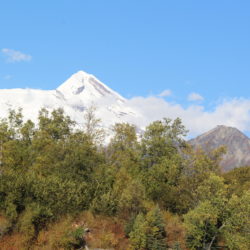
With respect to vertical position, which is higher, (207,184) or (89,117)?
(89,117)

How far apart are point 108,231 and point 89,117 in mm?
32021

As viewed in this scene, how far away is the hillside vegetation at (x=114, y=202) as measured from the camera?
121 feet

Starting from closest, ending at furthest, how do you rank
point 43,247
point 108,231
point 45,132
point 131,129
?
point 43,247
point 108,231
point 45,132
point 131,129

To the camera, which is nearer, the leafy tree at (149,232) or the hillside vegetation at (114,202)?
the leafy tree at (149,232)

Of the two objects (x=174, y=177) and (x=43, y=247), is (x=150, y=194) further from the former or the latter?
(x=43, y=247)

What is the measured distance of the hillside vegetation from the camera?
121 feet

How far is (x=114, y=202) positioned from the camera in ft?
135

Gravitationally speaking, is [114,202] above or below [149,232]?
above

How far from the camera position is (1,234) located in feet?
122

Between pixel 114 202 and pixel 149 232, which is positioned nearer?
pixel 149 232

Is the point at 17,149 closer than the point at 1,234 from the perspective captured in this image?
No

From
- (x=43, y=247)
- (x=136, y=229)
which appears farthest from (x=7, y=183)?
(x=136, y=229)

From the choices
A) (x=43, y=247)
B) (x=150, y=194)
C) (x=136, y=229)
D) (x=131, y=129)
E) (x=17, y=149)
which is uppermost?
(x=131, y=129)

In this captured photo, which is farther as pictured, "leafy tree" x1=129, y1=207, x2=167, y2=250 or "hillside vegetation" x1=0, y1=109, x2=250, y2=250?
"hillside vegetation" x1=0, y1=109, x2=250, y2=250
